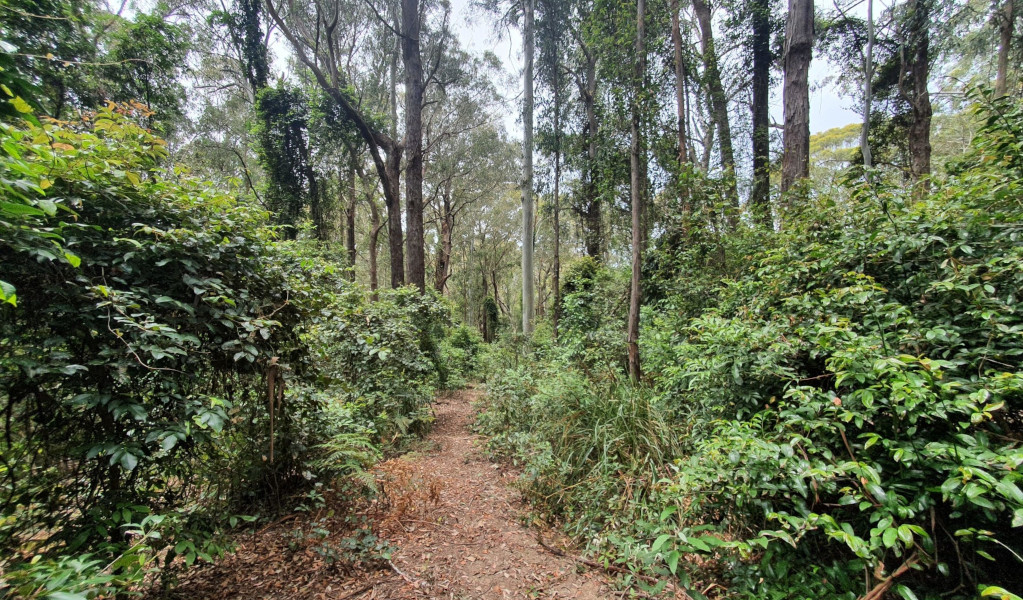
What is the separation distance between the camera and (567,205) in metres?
14.4

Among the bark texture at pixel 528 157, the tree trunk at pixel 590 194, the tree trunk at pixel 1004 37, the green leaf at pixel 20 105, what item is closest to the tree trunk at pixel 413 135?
the bark texture at pixel 528 157

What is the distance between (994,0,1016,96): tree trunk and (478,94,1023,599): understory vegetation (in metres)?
13.0

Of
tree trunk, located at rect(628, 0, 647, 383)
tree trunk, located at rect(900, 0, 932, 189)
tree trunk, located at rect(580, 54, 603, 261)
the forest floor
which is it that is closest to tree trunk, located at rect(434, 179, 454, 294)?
tree trunk, located at rect(580, 54, 603, 261)

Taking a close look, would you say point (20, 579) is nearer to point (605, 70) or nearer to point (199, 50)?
point (605, 70)

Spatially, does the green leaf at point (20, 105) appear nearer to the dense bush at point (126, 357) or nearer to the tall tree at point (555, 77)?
the dense bush at point (126, 357)

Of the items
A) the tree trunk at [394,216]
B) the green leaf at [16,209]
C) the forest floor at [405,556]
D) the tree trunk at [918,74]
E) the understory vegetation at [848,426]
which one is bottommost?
the forest floor at [405,556]

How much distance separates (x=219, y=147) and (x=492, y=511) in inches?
761

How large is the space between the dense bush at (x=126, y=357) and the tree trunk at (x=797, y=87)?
6.40m

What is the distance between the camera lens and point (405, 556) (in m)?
2.40

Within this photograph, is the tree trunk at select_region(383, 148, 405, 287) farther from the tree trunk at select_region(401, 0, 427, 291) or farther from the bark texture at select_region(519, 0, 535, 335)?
the bark texture at select_region(519, 0, 535, 335)

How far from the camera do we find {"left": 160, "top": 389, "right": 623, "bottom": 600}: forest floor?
6.75 ft

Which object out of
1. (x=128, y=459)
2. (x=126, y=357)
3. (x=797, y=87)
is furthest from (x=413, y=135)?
(x=128, y=459)

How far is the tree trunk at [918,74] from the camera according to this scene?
345 inches

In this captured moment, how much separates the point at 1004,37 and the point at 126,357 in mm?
19200
